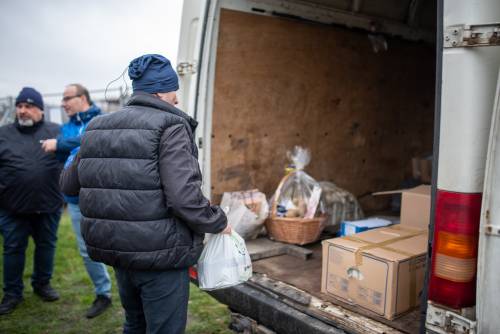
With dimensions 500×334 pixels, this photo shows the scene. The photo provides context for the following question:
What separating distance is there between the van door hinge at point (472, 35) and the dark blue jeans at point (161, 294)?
1434 mm

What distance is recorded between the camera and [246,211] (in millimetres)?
3000

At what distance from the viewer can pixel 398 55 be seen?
4172mm

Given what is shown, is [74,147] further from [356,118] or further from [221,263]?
[356,118]

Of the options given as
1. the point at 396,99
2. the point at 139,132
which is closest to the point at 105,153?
the point at 139,132

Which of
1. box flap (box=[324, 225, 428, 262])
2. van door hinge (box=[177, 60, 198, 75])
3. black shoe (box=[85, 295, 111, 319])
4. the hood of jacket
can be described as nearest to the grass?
black shoe (box=[85, 295, 111, 319])

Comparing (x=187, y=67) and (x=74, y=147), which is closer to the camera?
(x=187, y=67)

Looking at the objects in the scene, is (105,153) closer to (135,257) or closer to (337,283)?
(135,257)

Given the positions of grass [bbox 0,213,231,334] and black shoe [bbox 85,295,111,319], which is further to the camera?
black shoe [bbox 85,295,111,319]

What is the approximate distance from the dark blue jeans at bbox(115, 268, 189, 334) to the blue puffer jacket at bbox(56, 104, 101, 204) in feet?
5.56

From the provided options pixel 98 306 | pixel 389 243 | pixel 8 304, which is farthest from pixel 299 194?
pixel 8 304

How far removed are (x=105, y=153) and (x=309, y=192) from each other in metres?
1.85

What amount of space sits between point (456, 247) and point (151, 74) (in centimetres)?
142

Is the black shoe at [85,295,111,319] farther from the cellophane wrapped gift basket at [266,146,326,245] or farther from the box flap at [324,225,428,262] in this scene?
the box flap at [324,225,428,262]

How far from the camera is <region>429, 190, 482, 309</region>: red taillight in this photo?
1.51 metres
